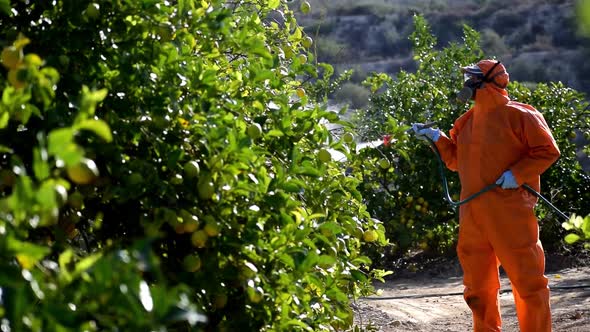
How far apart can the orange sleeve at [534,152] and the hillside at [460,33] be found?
1410cm

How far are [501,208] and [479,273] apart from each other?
1.19 ft

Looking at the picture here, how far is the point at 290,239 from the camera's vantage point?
2207 mm

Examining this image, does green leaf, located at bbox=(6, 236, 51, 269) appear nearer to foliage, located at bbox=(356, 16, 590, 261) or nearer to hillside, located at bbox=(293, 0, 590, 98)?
foliage, located at bbox=(356, 16, 590, 261)

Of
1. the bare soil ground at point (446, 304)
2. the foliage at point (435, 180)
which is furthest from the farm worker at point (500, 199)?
the foliage at point (435, 180)

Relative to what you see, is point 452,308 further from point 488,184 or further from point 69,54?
point 69,54

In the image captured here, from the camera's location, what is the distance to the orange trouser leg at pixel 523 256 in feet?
13.8

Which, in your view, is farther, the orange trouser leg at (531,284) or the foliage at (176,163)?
the orange trouser leg at (531,284)

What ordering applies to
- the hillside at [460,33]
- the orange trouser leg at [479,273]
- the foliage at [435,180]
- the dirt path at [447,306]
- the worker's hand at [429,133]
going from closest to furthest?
the orange trouser leg at [479,273] → the worker's hand at [429,133] → the dirt path at [447,306] → the foliage at [435,180] → the hillside at [460,33]

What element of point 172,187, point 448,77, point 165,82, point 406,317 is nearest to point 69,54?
point 165,82

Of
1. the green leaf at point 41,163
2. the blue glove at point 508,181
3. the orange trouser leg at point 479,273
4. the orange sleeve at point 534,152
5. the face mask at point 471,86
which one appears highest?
the green leaf at point 41,163

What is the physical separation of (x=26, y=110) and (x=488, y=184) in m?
3.00

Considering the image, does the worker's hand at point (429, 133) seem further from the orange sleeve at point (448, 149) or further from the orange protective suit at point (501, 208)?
the orange protective suit at point (501, 208)

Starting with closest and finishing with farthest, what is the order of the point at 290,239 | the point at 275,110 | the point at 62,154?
the point at 62,154 < the point at 290,239 < the point at 275,110

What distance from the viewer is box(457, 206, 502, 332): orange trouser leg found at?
4422 millimetres
